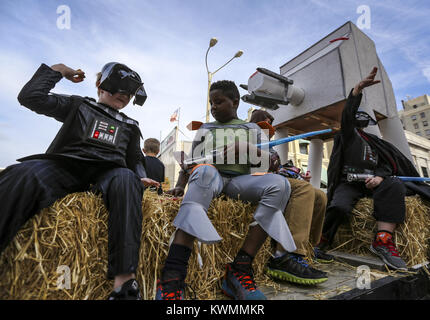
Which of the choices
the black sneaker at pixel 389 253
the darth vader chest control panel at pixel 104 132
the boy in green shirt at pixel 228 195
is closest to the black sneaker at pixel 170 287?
the boy in green shirt at pixel 228 195

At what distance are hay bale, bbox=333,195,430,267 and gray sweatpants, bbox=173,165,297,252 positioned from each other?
1.26m

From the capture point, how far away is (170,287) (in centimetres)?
97

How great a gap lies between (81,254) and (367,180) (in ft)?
7.45

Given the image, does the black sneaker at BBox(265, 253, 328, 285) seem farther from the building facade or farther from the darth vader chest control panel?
the building facade

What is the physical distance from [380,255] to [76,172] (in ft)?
7.32

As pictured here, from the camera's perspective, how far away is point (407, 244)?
185cm

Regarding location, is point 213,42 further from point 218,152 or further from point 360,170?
point 218,152

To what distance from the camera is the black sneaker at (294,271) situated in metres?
1.27

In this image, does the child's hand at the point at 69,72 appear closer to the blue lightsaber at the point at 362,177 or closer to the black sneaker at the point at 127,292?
the black sneaker at the point at 127,292

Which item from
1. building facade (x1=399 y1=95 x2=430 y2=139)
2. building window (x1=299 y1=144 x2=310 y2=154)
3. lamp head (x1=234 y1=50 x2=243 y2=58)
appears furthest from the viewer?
building facade (x1=399 y1=95 x2=430 y2=139)

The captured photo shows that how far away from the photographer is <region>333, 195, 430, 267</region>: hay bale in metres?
1.87

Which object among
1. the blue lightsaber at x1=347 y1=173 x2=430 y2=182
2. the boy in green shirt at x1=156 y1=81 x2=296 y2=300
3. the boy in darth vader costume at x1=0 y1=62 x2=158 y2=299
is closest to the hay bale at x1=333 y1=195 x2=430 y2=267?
the blue lightsaber at x1=347 y1=173 x2=430 y2=182
